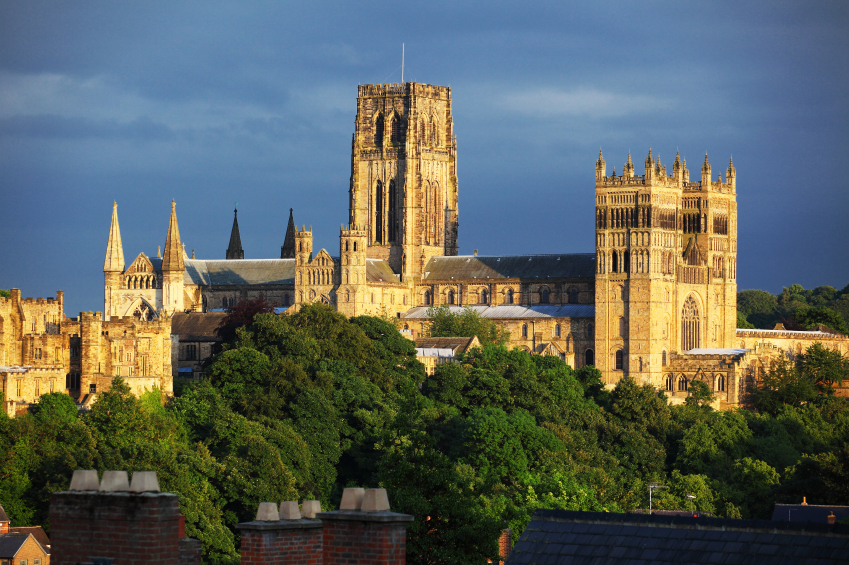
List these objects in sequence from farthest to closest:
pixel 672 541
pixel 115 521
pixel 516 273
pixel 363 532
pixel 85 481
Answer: pixel 516 273
pixel 672 541
pixel 363 532
pixel 85 481
pixel 115 521

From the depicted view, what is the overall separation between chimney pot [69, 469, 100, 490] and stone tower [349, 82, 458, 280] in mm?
113462

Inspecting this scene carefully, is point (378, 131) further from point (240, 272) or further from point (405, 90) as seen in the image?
point (240, 272)

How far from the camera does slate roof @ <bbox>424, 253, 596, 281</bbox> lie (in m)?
123

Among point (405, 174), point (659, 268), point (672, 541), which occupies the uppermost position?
point (405, 174)

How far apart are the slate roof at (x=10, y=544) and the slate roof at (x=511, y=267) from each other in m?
69.4

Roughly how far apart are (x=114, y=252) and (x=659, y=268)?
45814 millimetres

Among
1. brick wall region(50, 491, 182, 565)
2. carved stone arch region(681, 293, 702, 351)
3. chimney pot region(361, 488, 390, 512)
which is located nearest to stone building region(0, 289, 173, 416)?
carved stone arch region(681, 293, 702, 351)

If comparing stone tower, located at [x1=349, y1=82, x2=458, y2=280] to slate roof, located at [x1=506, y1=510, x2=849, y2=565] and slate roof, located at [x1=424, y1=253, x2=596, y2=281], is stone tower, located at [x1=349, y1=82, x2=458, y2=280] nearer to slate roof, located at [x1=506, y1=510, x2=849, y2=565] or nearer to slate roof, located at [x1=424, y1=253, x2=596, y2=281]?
slate roof, located at [x1=424, y1=253, x2=596, y2=281]

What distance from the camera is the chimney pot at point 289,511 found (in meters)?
17.8

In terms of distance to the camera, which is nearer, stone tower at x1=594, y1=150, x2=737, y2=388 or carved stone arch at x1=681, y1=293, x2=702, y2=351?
stone tower at x1=594, y1=150, x2=737, y2=388

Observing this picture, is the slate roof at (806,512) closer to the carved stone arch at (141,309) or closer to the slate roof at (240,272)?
the slate roof at (240,272)

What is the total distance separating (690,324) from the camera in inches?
4660

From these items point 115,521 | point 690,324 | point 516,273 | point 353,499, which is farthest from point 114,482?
point 516,273

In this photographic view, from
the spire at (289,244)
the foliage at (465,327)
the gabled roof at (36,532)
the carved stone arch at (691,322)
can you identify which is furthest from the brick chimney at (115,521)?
the spire at (289,244)
